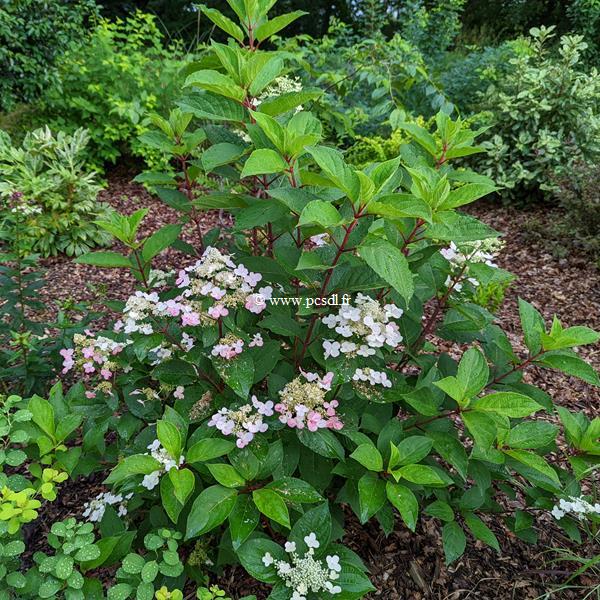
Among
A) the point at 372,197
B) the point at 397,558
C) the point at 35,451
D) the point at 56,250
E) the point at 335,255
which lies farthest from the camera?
the point at 56,250

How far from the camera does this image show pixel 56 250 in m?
3.78

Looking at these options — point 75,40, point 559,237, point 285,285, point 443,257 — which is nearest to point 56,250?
point 75,40

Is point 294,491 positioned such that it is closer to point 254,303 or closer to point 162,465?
point 162,465

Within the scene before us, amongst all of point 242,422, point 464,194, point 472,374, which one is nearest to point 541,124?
point 464,194

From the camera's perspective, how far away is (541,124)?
4621mm

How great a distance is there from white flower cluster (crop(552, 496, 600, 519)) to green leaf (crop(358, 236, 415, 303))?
84 centimetres

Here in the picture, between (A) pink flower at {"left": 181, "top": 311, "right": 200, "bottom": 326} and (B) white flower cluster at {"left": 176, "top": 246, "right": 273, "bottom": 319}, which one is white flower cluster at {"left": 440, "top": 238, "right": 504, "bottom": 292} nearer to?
(B) white flower cluster at {"left": 176, "top": 246, "right": 273, "bottom": 319}

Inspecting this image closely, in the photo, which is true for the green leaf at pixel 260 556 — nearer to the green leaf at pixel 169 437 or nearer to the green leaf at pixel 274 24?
the green leaf at pixel 169 437

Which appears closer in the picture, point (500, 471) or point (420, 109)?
point (500, 471)

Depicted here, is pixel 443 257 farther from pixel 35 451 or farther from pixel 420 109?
pixel 420 109

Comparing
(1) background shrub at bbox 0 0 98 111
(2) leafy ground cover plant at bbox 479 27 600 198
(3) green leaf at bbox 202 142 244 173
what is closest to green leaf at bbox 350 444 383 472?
(3) green leaf at bbox 202 142 244 173

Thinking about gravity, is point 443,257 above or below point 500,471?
above

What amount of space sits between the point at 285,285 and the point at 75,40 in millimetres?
4989

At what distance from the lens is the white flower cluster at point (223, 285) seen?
3.90ft
